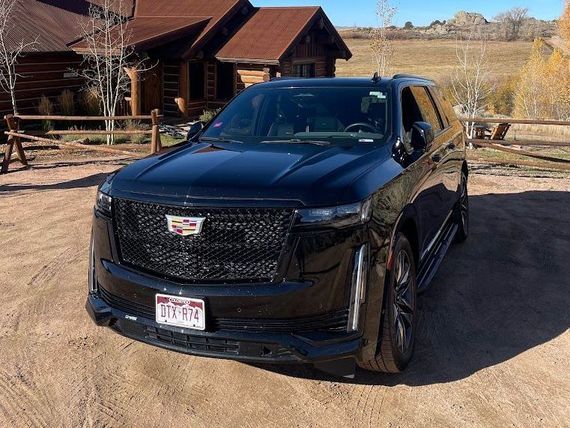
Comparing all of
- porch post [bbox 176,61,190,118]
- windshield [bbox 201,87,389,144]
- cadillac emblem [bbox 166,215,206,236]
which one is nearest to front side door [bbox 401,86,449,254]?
windshield [bbox 201,87,389,144]

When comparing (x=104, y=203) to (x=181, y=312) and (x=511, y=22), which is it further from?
(x=511, y=22)

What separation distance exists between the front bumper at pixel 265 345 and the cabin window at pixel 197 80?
70.6 feet

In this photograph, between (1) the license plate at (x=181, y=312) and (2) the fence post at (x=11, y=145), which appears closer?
(1) the license plate at (x=181, y=312)

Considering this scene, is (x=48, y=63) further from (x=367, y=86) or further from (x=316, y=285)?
(x=316, y=285)

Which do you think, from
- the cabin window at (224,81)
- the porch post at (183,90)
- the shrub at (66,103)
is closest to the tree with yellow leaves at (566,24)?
the cabin window at (224,81)

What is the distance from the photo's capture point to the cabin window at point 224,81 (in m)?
24.4

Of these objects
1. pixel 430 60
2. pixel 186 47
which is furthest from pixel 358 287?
pixel 430 60

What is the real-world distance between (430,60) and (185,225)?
79.3 meters

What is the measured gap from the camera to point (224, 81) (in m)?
24.7

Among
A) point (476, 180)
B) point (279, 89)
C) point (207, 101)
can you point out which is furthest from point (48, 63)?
point (279, 89)

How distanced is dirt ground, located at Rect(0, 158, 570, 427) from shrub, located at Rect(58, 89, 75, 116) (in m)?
15.0

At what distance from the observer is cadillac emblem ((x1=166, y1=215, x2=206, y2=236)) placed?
3105 millimetres

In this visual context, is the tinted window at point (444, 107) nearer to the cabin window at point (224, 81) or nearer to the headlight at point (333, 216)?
the headlight at point (333, 216)

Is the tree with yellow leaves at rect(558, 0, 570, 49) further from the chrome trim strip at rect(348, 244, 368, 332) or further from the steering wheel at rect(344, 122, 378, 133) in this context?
the chrome trim strip at rect(348, 244, 368, 332)
